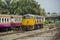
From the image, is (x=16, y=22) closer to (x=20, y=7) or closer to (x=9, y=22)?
(x=9, y=22)

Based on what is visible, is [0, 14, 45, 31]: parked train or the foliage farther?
the foliage

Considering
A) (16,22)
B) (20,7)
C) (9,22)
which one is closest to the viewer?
(9,22)

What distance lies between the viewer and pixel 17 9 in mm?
70188

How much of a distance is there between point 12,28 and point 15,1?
3571cm

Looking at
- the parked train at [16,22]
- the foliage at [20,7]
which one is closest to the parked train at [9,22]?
the parked train at [16,22]

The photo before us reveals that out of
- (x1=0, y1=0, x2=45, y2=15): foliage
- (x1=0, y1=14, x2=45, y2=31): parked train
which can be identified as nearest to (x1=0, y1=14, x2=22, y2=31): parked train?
(x1=0, y1=14, x2=45, y2=31): parked train

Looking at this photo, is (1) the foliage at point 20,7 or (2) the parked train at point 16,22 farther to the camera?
(1) the foliage at point 20,7

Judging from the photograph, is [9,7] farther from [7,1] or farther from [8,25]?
[8,25]

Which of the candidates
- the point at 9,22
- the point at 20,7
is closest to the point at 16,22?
the point at 9,22

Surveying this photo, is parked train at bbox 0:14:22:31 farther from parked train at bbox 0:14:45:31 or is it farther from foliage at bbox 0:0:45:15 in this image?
foliage at bbox 0:0:45:15

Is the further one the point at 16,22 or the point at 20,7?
the point at 20,7

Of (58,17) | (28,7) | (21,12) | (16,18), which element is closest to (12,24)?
(16,18)

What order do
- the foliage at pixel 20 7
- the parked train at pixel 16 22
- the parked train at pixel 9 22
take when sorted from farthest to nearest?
1. the foliage at pixel 20 7
2. the parked train at pixel 16 22
3. the parked train at pixel 9 22

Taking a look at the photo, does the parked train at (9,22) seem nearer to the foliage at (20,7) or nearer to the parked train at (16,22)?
the parked train at (16,22)
